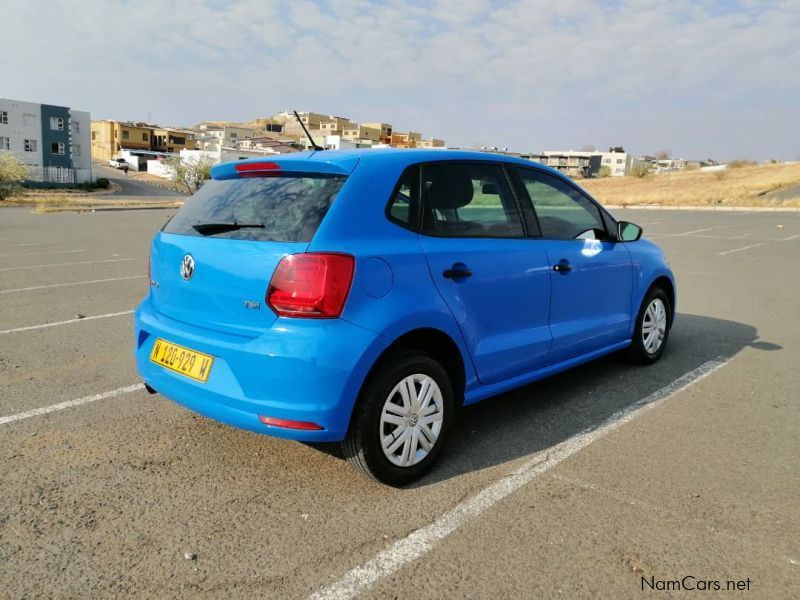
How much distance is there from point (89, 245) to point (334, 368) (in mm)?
13840

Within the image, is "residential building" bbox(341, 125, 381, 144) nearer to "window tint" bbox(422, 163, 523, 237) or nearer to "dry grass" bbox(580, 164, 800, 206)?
"dry grass" bbox(580, 164, 800, 206)

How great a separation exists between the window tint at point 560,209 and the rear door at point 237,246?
5.19ft

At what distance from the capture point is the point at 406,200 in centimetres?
331

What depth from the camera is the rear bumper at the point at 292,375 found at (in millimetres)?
2838

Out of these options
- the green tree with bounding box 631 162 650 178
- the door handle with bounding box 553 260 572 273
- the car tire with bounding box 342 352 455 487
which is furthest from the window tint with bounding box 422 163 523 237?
the green tree with bounding box 631 162 650 178

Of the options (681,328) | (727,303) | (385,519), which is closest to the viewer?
(385,519)

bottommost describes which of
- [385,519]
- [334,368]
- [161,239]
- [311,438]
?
[385,519]

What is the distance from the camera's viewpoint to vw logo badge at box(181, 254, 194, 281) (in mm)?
3242

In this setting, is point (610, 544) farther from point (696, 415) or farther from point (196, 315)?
point (196, 315)

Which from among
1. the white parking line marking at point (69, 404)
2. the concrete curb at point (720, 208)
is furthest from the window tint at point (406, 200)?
the concrete curb at point (720, 208)

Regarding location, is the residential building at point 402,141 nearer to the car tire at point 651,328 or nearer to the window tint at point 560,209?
the window tint at point 560,209

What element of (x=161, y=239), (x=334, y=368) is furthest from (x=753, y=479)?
(x=161, y=239)

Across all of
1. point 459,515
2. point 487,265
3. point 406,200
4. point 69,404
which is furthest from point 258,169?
point 69,404

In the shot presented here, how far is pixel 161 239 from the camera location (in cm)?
360
